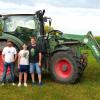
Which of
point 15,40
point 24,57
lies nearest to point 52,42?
point 15,40

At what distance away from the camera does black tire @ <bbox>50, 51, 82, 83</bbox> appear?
12.8 meters

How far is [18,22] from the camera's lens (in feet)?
45.5

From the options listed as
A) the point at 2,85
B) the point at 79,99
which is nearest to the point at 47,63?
the point at 2,85

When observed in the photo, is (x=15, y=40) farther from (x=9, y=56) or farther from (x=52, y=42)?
(x=52, y=42)

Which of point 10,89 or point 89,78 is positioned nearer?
point 10,89

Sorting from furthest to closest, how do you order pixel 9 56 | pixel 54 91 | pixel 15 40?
pixel 15 40
pixel 9 56
pixel 54 91

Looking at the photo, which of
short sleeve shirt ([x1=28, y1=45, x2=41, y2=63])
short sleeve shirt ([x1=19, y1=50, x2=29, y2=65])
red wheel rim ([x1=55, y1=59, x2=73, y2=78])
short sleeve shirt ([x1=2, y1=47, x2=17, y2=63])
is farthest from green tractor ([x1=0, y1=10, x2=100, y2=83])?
short sleeve shirt ([x1=19, y1=50, x2=29, y2=65])

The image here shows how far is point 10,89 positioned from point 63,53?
2.24 meters

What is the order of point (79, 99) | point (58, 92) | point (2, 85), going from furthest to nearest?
point (2, 85)
point (58, 92)
point (79, 99)

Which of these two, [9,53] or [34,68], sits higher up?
[9,53]

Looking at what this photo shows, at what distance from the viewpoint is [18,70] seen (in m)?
13.1

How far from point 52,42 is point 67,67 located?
1170mm

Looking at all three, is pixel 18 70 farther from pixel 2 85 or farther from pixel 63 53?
pixel 63 53

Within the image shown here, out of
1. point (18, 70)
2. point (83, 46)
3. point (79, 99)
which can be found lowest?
point (79, 99)
